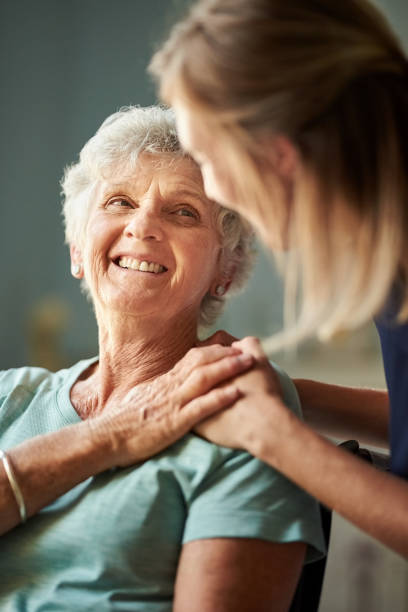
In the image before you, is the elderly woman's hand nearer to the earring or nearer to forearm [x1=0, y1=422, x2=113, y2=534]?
forearm [x1=0, y1=422, x2=113, y2=534]

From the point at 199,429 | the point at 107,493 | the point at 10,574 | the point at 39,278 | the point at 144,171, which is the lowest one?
the point at 10,574

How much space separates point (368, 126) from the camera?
1025 millimetres

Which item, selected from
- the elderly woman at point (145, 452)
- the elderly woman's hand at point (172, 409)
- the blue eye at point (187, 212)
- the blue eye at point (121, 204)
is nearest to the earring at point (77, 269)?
the elderly woman at point (145, 452)

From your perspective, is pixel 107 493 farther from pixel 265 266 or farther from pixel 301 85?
pixel 265 266

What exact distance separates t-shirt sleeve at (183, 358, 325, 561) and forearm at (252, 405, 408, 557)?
9 centimetres

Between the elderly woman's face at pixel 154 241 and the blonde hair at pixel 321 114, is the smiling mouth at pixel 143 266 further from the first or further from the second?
the blonde hair at pixel 321 114

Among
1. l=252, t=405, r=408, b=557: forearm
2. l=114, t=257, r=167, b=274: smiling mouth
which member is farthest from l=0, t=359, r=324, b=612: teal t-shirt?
l=114, t=257, r=167, b=274: smiling mouth

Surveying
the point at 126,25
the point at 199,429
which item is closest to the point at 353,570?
the point at 199,429

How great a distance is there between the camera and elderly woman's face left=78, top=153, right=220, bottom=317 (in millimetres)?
1520

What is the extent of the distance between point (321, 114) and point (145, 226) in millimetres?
580

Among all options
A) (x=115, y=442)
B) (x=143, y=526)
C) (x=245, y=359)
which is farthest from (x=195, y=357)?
(x=143, y=526)

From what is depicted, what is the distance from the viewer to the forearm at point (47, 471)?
128 cm

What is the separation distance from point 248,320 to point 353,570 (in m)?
1.26

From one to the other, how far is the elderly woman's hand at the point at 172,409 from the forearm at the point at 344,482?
0.46ft
